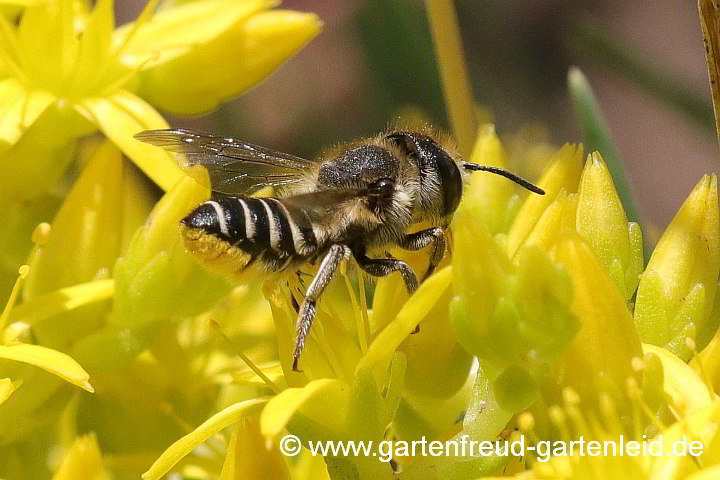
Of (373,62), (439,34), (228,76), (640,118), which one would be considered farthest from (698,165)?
(228,76)

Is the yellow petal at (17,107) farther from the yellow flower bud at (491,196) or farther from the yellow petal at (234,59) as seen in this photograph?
the yellow flower bud at (491,196)

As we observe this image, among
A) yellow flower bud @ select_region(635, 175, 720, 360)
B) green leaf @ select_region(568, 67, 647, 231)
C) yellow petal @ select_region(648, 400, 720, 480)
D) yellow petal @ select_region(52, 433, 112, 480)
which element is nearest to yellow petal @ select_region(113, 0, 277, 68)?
green leaf @ select_region(568, 67, 647, 231)

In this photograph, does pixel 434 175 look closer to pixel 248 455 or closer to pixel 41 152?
pixel 248 455

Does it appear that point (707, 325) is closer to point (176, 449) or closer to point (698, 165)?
point (176, 449)

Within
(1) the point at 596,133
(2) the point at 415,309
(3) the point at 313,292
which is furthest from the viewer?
(1) the point at 596,133

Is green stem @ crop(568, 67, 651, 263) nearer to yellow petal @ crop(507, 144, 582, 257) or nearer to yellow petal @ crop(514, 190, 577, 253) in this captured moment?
yellow petal @ crop(507, 144, 582, 257)

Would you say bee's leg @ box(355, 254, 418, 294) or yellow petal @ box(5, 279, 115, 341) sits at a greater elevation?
bee's leg @ box(355, 254, 418, 294)

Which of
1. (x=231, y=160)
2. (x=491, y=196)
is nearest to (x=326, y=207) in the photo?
(x=231, y=160)
